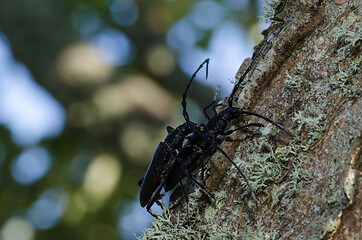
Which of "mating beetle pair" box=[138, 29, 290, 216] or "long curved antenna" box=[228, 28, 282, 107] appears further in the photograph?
"mating beetle pair" box=[138, 29, 290, 216]

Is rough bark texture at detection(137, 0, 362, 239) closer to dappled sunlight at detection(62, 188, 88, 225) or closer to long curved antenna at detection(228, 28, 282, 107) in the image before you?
long curved antenna at detection(228, 28, 282, 107)

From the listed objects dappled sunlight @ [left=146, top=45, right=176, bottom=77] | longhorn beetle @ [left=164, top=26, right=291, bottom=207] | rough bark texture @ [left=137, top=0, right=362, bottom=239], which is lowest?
rough bark texture @ [left=137, top=0, right=362, bottom=239]

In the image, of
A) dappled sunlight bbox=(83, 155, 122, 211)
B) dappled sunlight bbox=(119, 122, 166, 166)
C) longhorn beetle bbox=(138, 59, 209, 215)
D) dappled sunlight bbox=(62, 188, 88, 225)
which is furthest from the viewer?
dappled sunlight bbox=(62, 188, 88, 225)

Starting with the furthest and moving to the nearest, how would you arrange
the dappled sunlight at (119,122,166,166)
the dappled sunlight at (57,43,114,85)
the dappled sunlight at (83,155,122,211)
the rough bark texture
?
the dappled sunlight at (83,155,122,211) < the dappled sunlight at (119,122,166,166) < the dappled sunlight at (57,43,114,85) < the rough bark texture

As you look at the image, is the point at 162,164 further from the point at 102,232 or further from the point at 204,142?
the point at 102,232

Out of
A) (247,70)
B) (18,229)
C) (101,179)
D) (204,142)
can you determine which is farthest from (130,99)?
(18,229)

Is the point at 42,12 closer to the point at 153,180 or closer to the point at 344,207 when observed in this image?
the point at 153,180

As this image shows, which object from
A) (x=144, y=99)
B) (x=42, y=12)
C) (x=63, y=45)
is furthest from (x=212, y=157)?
(x=42, y=12)

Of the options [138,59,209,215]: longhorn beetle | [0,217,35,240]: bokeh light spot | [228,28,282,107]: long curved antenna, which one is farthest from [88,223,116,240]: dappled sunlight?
[228,28,282,107]: long curved antenna
